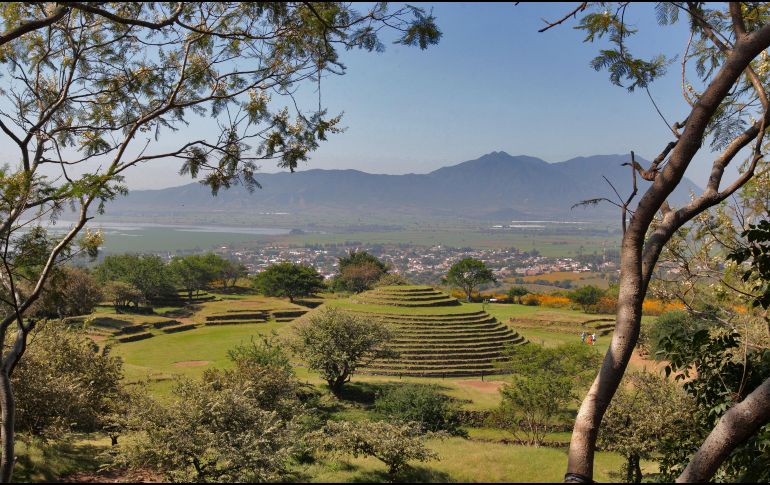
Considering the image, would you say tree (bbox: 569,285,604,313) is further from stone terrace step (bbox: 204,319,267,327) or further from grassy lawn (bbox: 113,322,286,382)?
stone terrace step (bbox: 204,319,267,327)

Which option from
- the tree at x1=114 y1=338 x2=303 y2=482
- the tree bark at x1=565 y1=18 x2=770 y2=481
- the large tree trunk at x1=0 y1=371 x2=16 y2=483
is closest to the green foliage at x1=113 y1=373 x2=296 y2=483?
the tree at x1=114 y1=338 x2=303 y2=482

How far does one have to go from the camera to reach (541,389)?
64.5 feet

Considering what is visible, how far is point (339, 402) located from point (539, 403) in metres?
10.2

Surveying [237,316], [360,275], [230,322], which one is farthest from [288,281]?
[230,322]

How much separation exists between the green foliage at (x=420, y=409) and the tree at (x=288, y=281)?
1487 inches

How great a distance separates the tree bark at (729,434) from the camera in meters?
2.73

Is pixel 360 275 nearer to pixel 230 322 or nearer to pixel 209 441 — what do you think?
pixel 230 322

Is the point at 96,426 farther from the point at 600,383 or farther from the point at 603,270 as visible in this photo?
the point at 603,270

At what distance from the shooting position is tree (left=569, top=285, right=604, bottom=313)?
55594mm

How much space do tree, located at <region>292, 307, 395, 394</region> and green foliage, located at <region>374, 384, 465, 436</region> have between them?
3623 mm

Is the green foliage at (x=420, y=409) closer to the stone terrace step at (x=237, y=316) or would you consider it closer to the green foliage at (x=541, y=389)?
the green foliage at (x=541, y=389)

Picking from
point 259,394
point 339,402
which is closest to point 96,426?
point 259,394

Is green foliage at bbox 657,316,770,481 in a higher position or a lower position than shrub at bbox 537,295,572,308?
higher

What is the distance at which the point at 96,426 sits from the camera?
590 inches
